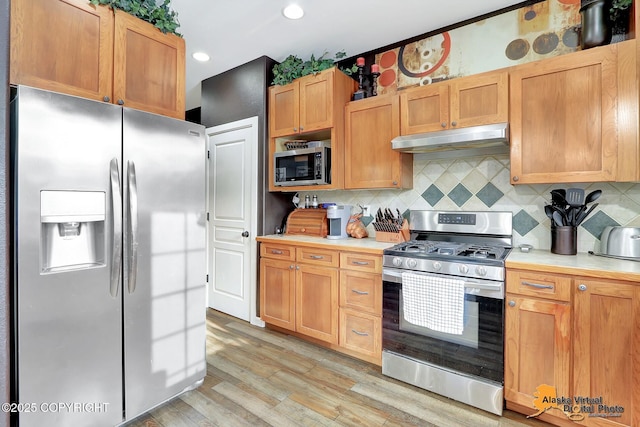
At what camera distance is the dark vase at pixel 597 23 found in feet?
6.00

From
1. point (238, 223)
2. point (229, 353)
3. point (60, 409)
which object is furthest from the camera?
point (238, 223)

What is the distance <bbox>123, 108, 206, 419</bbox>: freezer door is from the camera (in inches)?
63.7

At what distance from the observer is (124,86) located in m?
1.80

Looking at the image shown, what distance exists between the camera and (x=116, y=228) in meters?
1.55

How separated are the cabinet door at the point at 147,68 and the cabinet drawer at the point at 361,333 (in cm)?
196

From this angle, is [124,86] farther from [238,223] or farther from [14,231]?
[238,223]

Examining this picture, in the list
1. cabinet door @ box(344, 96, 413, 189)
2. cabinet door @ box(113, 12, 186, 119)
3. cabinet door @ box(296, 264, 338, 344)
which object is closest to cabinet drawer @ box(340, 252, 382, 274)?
cabinet door @ box(296, 264, 338, 344)

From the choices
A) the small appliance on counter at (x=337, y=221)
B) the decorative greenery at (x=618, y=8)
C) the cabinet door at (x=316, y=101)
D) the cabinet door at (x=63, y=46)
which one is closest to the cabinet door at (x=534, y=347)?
the small appliance on counter at (x=337, y=221)

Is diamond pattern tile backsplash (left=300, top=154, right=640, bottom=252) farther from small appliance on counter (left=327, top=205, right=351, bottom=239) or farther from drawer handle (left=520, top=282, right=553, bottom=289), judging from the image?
drawer handle (left=520, top=282, right=553, bottom=289)

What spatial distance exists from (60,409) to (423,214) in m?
2.60

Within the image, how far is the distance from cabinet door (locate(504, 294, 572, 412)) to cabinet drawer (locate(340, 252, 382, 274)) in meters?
0.84

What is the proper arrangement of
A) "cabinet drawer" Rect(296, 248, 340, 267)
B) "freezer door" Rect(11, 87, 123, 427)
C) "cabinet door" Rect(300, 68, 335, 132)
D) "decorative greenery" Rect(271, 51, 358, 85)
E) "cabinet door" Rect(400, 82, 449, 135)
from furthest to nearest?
"decorative greenery" Rect(271, 51, 358, 85)
"cabinet door" Rect(300, 68, 335, 132)
"cabinet drawer" Rect(296, 248, 340, 267)
"cabinet door" Rect(400, 82, 449, 135)
"freezer door" Rect(11, 87, 123, 427)

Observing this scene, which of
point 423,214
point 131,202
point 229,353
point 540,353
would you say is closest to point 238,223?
point 229,353

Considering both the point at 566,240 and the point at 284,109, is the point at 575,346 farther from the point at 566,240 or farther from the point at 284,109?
the point at 284,109
